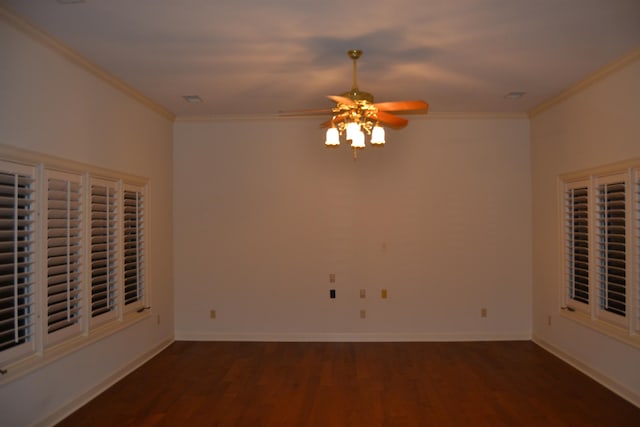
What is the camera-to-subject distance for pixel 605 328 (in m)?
4.44

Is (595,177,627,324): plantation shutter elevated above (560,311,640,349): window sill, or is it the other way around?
(595,177,627,324): plantation shutter

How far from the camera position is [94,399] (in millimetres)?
4211

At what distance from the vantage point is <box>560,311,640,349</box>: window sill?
405 cm

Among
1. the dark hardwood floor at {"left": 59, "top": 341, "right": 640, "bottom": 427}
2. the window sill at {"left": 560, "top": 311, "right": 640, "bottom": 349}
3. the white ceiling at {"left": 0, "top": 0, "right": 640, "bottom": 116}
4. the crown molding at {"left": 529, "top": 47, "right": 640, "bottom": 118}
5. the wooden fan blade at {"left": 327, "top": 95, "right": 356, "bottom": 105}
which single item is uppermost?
the white ceiling at {"left": 0, "top": 0, "right": 640, "bottom": 116}

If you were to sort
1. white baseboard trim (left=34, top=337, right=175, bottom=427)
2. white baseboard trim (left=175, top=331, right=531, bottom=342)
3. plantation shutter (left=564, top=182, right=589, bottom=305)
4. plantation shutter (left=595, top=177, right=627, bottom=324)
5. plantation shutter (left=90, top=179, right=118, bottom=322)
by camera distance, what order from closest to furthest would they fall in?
white baseboard trim (left=34, top=337, right=175, bottom=427) < plantation shutter (left=595, top=177, right=627, bottom=324) < plantation shutter (left=90, top=179, right=118, bottom=322) < plantation shutter (left=564, top=182, right=589, bottom=305) < white baseboard trim (left=175, top=331, right=531, bottom=342)

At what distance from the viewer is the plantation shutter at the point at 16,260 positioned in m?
3.17

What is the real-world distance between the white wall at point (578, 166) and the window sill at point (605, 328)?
56mm

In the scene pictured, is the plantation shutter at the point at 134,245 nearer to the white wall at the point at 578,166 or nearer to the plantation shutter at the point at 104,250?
the plantation shutter at the point at 104,250

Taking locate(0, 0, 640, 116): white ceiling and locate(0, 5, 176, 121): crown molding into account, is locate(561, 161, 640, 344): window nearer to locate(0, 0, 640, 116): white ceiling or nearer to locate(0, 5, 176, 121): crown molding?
locate(0, 0, 640, 116): white ceiling

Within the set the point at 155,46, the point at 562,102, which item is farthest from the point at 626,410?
the point at 155,46

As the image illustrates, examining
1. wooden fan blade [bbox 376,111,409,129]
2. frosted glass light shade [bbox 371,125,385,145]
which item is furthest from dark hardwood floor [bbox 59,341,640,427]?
wooden fan blade [bbox 376,111,409,129]

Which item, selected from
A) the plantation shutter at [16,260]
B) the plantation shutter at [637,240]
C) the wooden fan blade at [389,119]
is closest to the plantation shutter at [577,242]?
the plantation shutter at [637,240]

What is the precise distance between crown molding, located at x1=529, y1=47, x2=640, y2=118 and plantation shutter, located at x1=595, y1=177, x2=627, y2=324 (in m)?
1.03

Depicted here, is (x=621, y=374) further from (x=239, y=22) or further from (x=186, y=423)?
(x=239, y=22)
